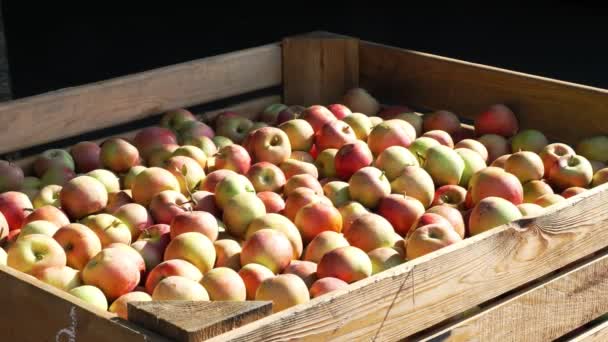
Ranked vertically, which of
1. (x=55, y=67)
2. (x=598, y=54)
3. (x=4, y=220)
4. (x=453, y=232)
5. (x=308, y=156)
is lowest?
(x=453, y=232)

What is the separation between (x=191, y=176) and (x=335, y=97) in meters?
0.93

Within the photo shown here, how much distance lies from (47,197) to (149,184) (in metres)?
0.28

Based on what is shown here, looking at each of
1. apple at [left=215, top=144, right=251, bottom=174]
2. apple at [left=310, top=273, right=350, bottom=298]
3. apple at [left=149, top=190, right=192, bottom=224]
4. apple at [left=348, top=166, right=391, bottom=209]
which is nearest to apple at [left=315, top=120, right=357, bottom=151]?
apple at [left=215, top=144, right=251, bottom=174]

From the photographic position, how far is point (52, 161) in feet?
9.62

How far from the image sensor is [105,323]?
1740 millimetres

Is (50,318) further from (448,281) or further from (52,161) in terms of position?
(52,161)

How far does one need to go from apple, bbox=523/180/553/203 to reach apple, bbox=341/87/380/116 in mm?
A: 801

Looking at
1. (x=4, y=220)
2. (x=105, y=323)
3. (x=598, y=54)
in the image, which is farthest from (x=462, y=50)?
(x=105, y=323)

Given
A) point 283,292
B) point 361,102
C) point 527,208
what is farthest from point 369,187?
point 361,102

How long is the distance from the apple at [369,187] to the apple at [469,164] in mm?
299

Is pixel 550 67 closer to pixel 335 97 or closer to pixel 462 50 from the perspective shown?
pixel 462 50

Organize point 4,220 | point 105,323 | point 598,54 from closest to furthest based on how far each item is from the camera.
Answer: point 105,323
point 4,220
point 598,54

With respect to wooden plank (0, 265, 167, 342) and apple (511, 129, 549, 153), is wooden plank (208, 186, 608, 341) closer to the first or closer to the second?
wooden plank (0, 265, 167, 342)

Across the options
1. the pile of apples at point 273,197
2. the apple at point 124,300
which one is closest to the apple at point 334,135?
the pile of apples at point 273,197
